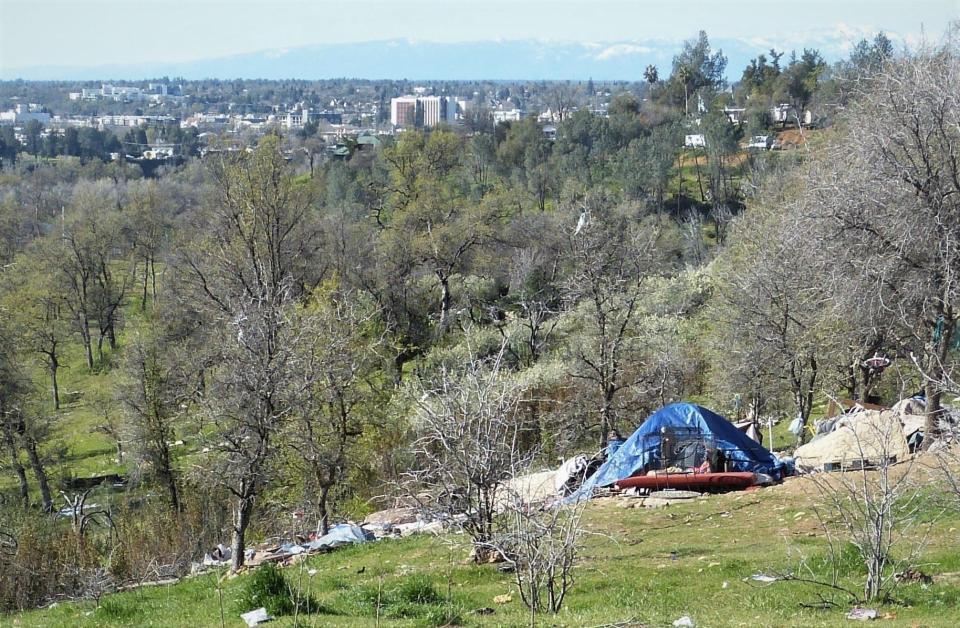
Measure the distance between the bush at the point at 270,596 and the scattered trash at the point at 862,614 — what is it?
5543mm

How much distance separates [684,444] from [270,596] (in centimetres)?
1286

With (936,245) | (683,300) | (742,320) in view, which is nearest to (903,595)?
(936,245)

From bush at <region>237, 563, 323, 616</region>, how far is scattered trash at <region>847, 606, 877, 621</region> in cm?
554

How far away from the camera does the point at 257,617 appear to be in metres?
10.1

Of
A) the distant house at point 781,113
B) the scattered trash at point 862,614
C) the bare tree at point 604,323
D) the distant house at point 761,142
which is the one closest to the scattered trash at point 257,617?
the scattered trash at point 862,614

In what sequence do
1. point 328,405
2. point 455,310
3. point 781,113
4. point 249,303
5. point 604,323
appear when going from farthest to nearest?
point 781,113, point 455,310, point 604,323, point 328,405, point 249,303

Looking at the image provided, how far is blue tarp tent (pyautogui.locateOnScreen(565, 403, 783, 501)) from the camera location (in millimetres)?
21203

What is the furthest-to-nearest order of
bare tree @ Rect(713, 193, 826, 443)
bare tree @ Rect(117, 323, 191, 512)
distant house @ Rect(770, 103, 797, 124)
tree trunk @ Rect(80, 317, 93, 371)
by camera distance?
distant house @ Rect(770, 103, 797, 124), tree trunk @ Rect(80, 317, 93, 371), bare tree @ Rect(117, 323, 191, 512), bare tree @ Rect(713, 193, 826, 443)

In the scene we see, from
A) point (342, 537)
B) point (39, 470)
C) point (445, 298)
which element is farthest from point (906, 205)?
point (445, 298)

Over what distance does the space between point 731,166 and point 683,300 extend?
4308 cm

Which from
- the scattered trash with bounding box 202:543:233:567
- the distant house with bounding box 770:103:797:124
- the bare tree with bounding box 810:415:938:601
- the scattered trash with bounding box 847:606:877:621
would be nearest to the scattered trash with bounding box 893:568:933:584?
the bare tree with bounding box 810:415:938:601

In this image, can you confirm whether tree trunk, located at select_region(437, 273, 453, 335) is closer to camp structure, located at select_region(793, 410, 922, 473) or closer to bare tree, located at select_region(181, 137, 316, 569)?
bare tree, located at select_region(181, 137, 316, 569)

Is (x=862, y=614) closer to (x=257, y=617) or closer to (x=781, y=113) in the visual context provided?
(x=257, y=617)

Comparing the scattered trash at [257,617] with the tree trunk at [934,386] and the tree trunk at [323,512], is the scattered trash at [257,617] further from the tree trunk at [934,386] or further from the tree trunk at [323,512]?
the tree trunk at [934,386]
